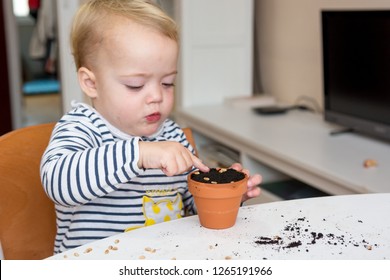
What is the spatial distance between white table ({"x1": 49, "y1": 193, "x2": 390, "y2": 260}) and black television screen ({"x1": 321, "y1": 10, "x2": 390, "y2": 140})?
3.62ft

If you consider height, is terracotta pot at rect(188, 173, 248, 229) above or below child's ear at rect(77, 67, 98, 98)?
below

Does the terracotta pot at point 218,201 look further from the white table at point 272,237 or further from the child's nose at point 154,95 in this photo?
the child's nose at point 154,95

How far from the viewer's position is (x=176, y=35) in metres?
1.11

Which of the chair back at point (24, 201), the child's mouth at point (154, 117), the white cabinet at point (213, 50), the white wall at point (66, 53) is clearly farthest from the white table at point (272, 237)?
the white wall at point (66, 53)

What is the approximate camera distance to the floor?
16.5 ft

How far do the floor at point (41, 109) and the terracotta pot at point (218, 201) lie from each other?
394cm

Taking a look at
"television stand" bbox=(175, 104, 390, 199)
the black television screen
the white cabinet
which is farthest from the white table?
the white cabinet

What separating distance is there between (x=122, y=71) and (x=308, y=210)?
438 mm

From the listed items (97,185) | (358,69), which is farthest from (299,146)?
(97,185)

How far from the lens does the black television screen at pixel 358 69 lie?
1.95 meters

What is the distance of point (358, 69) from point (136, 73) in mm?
1257

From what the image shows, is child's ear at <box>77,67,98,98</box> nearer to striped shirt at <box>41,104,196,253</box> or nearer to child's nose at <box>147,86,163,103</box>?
striped shirt at <box>41,104,196,253</box>
